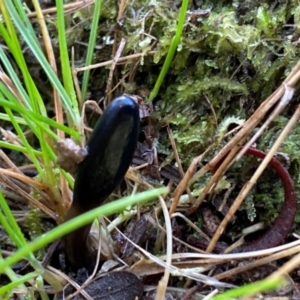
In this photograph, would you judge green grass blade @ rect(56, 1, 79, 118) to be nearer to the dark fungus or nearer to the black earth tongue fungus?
the black earth tongue fungus

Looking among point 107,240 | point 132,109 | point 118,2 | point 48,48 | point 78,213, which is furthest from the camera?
point 118,2

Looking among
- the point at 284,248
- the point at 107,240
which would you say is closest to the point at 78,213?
the point at 107,240

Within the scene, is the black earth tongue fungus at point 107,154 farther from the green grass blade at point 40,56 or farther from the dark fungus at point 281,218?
the dark fungus at point 281,218

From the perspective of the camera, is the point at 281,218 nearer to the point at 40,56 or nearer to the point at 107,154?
the point at 107,154

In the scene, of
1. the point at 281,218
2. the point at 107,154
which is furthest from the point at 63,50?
the point at 281,218

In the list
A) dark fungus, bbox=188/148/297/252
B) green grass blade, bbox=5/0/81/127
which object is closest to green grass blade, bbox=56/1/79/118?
green grass blade, bbox=5/0/81/127

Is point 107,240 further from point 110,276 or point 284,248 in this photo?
point 284,248
